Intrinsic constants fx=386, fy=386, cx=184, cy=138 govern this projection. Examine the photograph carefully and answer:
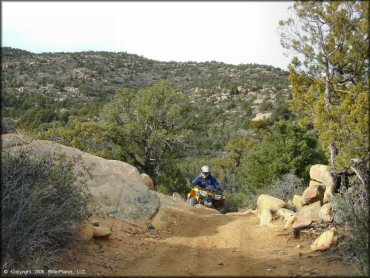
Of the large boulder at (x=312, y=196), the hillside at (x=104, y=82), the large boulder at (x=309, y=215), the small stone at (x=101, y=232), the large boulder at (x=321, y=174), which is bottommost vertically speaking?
the small stone at (x=101, y=232)

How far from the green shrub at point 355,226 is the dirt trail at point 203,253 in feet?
0.74

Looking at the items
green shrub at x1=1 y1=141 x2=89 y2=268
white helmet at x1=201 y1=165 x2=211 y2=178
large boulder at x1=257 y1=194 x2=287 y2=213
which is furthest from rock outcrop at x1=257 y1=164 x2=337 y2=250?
green shrub at x1=1 y1=141 x2=89 y2=268

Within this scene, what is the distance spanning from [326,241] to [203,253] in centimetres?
214

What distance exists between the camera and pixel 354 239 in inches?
237

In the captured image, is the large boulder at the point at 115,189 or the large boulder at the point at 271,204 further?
the large boulder at the point at 271,204

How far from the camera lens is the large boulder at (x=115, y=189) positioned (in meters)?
8.57

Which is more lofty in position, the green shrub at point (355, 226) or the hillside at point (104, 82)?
the hillside at point (104, 82)

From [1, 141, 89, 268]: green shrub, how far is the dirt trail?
20.6 inches

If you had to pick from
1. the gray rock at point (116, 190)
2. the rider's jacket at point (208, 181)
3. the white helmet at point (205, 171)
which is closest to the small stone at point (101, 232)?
the gray rock at point (116, 190)

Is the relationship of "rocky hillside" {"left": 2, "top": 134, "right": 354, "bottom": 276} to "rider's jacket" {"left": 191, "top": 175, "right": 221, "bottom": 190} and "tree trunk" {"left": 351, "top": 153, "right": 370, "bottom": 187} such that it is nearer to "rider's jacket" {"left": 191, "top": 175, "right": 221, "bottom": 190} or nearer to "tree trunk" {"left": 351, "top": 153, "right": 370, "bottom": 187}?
"tree trunk" {"left": 351, "top": 153, "right": 370, "bottom": 187}

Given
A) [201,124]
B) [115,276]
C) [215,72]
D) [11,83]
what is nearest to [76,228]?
[115,276]

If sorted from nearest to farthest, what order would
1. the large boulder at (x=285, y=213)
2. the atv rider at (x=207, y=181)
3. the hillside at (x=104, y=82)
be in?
the large boulder at (x=285, y=213) < the atv rider at (x=207, y=181) < the hillside at (x=104, y=82)

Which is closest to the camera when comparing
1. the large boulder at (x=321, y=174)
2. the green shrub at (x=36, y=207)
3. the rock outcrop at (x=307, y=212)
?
the green shrub at (x=36, y=207)

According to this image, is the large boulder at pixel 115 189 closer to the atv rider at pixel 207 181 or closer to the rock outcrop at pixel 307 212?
the rock outcrop at pixel 307 212
